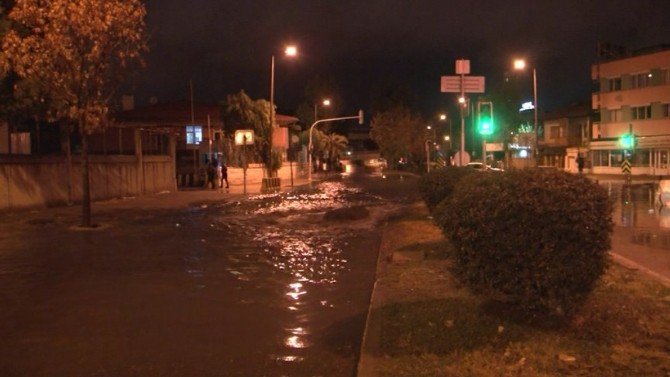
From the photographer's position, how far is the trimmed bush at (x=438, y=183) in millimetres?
15417

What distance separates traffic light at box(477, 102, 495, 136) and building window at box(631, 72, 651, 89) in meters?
42.5

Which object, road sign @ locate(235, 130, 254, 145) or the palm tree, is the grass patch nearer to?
road sign @ locate(235, 130, 254, 145)

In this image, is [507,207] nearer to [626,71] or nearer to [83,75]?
[83,75]

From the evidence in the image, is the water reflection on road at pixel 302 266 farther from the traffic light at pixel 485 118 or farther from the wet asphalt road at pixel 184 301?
the traffic light at pixel 485 118

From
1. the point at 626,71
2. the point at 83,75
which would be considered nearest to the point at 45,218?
the point at 83,75

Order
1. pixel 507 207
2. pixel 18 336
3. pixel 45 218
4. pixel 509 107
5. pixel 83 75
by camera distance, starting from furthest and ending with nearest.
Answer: pixel 509 107, pixel 45 218, pixel 83 75, pixel 18 336, pixel 507 207

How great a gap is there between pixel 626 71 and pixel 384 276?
5649 cm

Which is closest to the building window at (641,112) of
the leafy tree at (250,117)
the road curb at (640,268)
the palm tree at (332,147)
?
the palm tree at (332,147)

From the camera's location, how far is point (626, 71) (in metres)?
60.1

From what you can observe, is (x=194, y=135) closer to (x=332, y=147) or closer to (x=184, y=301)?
(x=332, y=147)

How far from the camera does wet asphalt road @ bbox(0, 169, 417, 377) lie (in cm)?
638

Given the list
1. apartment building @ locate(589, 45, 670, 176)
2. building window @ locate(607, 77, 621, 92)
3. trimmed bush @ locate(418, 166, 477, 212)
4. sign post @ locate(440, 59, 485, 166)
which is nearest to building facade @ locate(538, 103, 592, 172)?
apartment building @ locate(589, 45, 670, 176)

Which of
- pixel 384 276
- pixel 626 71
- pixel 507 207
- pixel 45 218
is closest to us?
pixel 507 207

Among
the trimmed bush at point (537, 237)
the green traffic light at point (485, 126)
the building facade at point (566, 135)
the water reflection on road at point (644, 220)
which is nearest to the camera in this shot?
the trimmed bush at point (537, 237)
